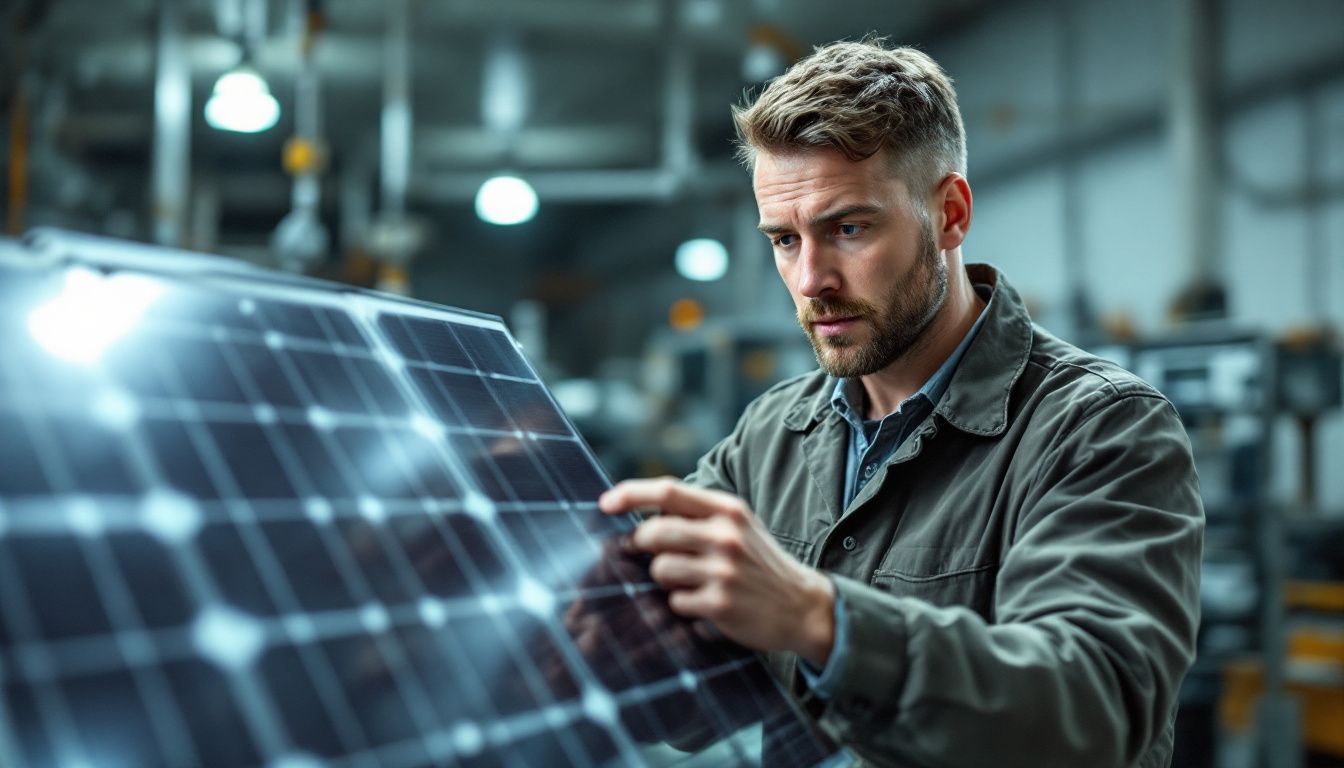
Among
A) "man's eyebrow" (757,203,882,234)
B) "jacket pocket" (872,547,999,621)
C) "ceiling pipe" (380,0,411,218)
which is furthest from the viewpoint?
"ceiling pipe" (380,0,411,218)

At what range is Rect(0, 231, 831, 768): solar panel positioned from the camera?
780 millimetres

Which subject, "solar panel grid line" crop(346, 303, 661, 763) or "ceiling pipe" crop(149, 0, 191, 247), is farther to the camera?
"ceiling pipe" crop(149, 0, 191, 247)

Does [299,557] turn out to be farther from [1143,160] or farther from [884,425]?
[1143,160]

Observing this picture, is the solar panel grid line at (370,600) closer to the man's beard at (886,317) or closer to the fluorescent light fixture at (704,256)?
the man's beard at (886,317)

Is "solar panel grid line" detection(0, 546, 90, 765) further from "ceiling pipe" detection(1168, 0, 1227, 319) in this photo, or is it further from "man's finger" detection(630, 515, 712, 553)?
"ceiling pipe" detection(1168, 0, 1227, 319)

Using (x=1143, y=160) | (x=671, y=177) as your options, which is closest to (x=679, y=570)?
(x=1143, y=160)

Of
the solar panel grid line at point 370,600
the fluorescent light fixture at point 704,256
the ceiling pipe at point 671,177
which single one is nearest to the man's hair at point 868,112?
the solar panel grid line at point 370,600

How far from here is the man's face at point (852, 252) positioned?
→ 5.57 feet

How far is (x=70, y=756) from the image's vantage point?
72 centimetres

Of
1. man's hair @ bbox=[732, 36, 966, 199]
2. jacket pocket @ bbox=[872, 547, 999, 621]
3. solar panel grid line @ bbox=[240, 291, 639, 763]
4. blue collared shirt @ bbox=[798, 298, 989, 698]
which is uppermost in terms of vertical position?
man's hair @ bbox=[732, 36, 966, 199]

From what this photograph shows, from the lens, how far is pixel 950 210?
6.15 feet

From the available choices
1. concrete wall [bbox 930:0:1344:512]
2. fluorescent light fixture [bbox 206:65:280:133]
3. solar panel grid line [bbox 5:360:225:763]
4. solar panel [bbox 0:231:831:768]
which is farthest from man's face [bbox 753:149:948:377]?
concrete wall [bbox 930:0:1344:512]

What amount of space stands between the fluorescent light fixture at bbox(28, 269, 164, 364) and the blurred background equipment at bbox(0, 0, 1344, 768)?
478cm

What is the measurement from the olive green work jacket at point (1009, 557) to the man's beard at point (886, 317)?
0.33ft
